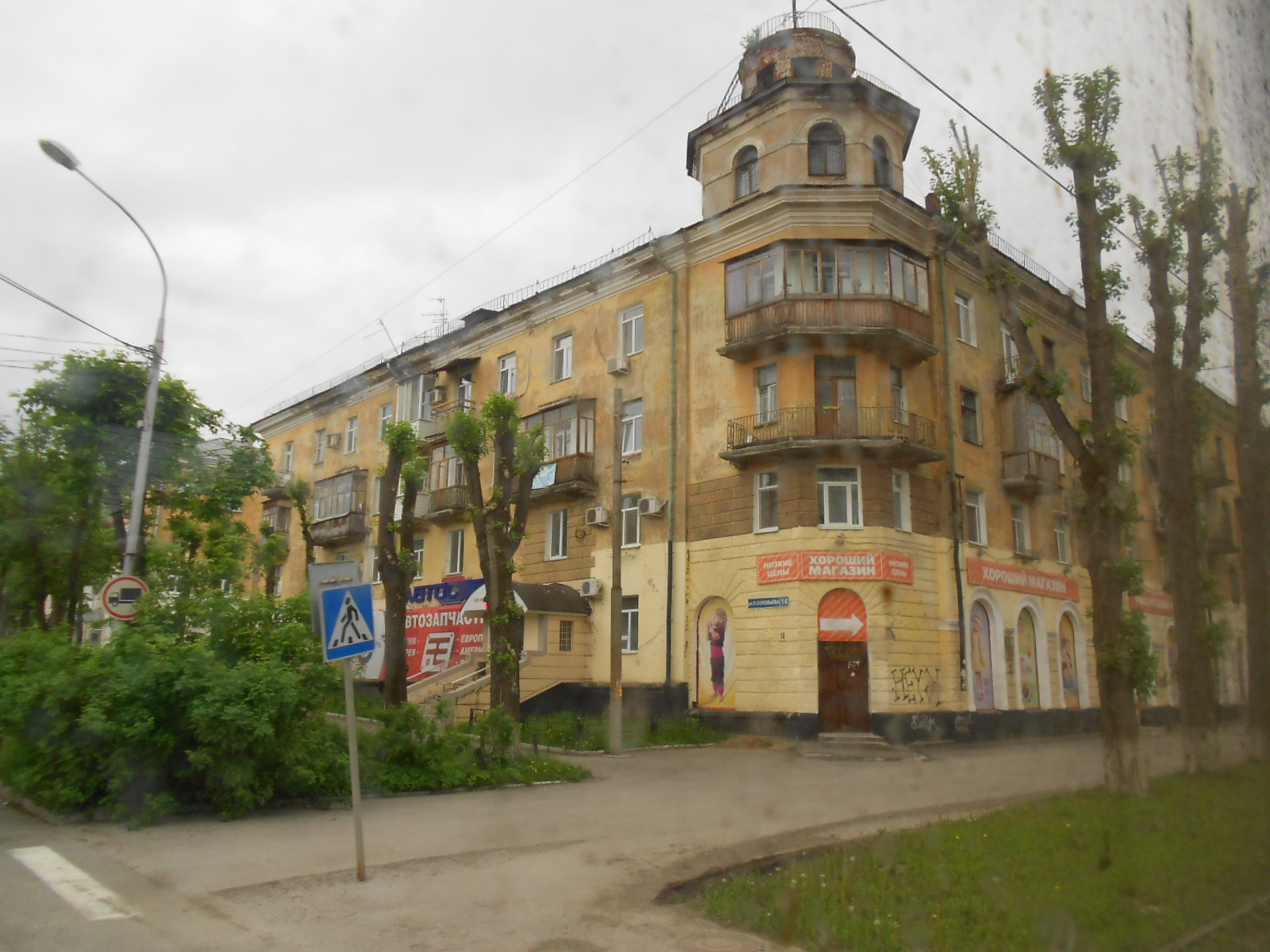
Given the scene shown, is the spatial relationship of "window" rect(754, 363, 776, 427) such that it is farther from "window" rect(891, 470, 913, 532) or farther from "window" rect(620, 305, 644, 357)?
"window" rect(620, 305, 644, 357)

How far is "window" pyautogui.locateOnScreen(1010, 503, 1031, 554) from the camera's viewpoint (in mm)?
24875

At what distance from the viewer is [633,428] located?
82.4 feet

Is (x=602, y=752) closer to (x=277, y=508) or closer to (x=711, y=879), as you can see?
(x=711, y=879)

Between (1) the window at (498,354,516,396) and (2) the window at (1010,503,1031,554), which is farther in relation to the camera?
(1) the window at (498,354,516,396)

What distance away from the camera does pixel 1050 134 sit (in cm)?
1067

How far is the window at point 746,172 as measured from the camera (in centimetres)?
2345

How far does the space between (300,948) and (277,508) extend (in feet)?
130

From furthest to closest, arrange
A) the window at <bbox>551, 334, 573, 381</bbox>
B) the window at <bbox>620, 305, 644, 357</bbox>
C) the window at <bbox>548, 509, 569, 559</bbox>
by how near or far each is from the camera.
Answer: the window at <bbox>551, 334, 573, 381</bbox>, the window at <bbox>548, 509, 569, 559</bbox>, the window at <bbox>620, 305, 644, 357</bbox>

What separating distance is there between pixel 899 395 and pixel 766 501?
155 inches

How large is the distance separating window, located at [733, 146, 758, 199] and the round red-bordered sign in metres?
16.2

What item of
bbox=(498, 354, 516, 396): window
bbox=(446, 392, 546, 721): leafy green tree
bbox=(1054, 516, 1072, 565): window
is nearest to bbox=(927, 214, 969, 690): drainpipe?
bbox=(1054, 516, 1072, 565): window

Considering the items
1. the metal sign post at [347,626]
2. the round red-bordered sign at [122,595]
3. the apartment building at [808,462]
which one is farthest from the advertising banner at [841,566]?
the metal sign post at [347,626]

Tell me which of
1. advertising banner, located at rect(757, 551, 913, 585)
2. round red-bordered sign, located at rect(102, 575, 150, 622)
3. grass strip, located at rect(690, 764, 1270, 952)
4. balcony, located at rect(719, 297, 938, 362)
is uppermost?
balcony, located at rect(719, 297, 938, 362)

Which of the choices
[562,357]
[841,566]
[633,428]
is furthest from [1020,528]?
[562,357]
